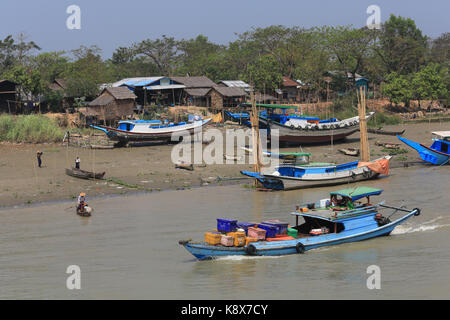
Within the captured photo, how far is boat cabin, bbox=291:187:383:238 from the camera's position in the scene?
50.5 feet

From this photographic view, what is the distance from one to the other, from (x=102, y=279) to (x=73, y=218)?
19.8 ft

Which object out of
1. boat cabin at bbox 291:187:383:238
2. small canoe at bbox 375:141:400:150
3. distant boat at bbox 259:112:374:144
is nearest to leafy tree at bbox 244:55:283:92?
distant boat at bbox 259:112:374:144

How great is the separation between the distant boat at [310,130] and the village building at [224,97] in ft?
29.5

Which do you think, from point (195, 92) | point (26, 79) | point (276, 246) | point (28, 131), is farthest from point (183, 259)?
point (195, 92)

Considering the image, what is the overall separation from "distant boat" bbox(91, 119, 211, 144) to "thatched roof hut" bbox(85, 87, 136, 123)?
405 cm

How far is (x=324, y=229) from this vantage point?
15.4m

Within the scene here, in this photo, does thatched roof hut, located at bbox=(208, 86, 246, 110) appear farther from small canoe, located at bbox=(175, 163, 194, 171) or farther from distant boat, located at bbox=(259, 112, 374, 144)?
small canoe, located at bbox=(175, 163, 194, 171)

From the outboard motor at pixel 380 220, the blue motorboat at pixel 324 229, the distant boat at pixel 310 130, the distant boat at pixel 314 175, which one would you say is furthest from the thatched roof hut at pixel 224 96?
the outboard motor at pixel 380 220

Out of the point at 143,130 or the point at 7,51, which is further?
the point at 7,51

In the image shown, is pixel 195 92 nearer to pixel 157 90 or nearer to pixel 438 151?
pixel 157 90

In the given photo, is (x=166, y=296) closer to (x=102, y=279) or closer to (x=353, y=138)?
(x=102, y=279)

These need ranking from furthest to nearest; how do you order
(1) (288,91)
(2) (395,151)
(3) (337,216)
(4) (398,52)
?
1. (4) (398,52)
2. (1) (288,91)
3. (2) (395,151)
4. (3) (337,216)

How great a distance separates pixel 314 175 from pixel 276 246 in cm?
1015

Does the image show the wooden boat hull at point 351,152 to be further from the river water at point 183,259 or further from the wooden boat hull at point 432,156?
the river water at point 183,259
